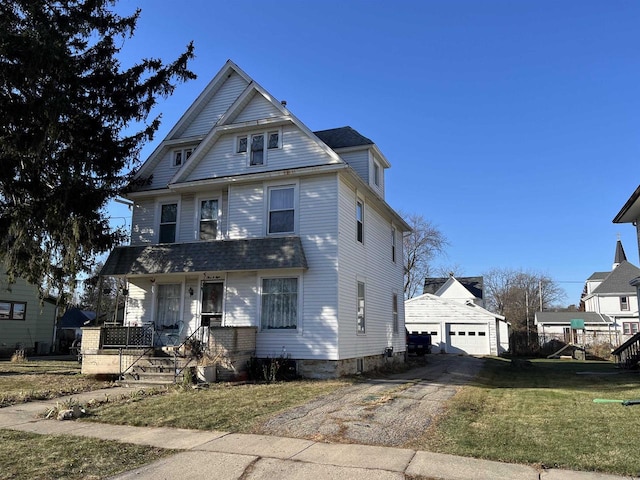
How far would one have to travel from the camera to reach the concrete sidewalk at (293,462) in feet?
17.0

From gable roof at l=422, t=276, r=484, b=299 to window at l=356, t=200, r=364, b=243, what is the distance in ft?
104

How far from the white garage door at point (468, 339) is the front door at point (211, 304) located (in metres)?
22.8

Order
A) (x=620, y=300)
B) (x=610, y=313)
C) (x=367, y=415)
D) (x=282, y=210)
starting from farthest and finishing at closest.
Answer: (x=610, y=313) → (x=620, y=300) → (x=282, y=210) → (x=367, y=415)

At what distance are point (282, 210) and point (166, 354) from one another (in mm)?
5688

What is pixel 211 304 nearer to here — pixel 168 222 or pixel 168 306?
pixel 168 306

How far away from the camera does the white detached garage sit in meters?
34.2

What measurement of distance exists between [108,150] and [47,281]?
5.09 meters

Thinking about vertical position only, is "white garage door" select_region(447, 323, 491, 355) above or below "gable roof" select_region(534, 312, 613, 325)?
below

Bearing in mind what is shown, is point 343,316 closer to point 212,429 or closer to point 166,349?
point 166,349

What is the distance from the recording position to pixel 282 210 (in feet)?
50.9

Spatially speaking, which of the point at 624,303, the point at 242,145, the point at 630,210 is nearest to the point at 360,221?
the point at 242,145

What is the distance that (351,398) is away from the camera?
34.1ft

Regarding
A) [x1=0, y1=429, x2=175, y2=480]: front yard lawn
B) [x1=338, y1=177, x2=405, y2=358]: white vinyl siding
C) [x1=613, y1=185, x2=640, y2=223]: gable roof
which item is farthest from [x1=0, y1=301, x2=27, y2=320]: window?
[x1=613, y1=185, x2=640, y2=223]: gable roof

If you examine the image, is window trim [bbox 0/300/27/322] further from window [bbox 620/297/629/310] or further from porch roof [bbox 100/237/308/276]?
window [bbox 620/297/629/310]
